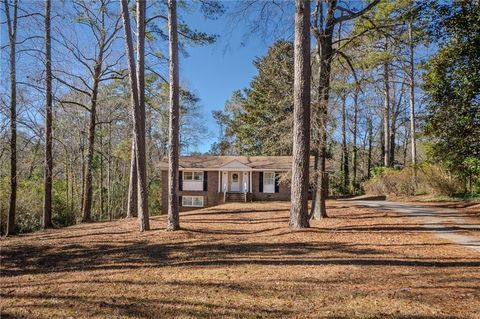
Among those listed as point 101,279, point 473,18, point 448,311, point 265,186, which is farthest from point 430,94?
point 265,186

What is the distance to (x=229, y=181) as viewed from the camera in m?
24.0

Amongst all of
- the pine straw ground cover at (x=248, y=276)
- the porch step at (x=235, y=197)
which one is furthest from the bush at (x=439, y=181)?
the porch step at (x=235, y=197)

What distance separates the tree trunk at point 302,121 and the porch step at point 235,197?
14539 mm

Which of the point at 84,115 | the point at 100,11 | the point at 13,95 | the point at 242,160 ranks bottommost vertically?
the point at 242,160

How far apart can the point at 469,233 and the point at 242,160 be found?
55.9ft

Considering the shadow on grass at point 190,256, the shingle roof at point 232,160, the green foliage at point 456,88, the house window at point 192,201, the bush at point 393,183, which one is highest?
the green foliage at point 456,88

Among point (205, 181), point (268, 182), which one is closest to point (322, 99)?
point (268, 182)

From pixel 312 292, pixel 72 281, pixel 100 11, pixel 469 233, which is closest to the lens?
pixel 312 292

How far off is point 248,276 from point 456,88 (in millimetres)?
9877

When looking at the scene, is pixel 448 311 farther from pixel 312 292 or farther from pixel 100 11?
pixel 100 11

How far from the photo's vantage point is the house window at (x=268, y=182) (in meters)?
23.2

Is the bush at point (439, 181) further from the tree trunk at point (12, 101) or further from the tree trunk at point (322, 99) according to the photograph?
the tree trunk at point (12, 101)

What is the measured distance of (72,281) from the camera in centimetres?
476

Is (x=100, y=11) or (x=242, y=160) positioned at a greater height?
(x=100, y=11)
